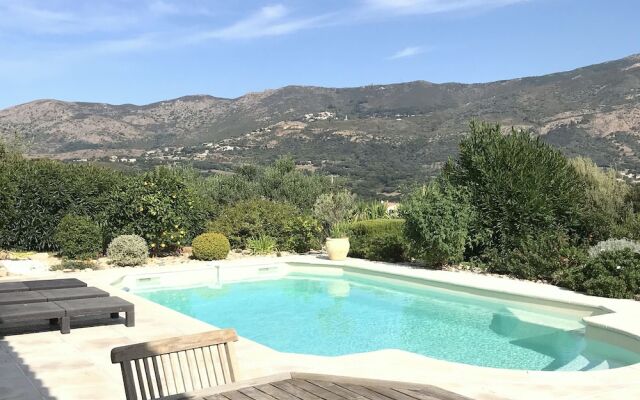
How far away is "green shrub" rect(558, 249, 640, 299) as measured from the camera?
10.7 meters

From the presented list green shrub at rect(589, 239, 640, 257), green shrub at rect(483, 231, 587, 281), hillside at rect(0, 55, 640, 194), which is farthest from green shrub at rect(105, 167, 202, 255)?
hillside at rect(0, 55, 640, 194)

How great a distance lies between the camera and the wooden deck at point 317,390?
10.2 ft

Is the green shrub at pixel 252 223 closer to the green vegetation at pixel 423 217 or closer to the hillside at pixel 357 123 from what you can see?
the green vegetation at pixel 423 217

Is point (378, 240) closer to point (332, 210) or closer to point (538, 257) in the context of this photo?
point (332, 210)

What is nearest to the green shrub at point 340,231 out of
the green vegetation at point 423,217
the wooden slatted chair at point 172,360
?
the green vegetation at point 423,217

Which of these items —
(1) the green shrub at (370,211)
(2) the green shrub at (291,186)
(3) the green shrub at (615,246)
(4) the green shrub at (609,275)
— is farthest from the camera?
(2) the green shrub at (291,186)

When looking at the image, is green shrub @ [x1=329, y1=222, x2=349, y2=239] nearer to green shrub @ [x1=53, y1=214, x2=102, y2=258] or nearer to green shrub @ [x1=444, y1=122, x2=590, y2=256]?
green shrub @ [x1=444, y1=122, x2=590, y2=256]

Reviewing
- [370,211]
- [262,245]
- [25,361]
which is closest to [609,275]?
[25,361]

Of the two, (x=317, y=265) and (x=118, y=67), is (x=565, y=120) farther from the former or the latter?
(x=317, y=265)

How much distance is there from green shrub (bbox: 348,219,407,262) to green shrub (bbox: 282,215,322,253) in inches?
51.7

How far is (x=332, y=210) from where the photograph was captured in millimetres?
19391

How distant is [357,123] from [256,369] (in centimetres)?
6523

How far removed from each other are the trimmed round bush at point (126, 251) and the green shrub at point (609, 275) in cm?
1031

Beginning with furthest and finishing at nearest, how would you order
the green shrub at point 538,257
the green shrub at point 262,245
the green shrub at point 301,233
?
the green shrub at point 301,233 → the green shrub at point 262,245 → the green shrub at point 538,257
